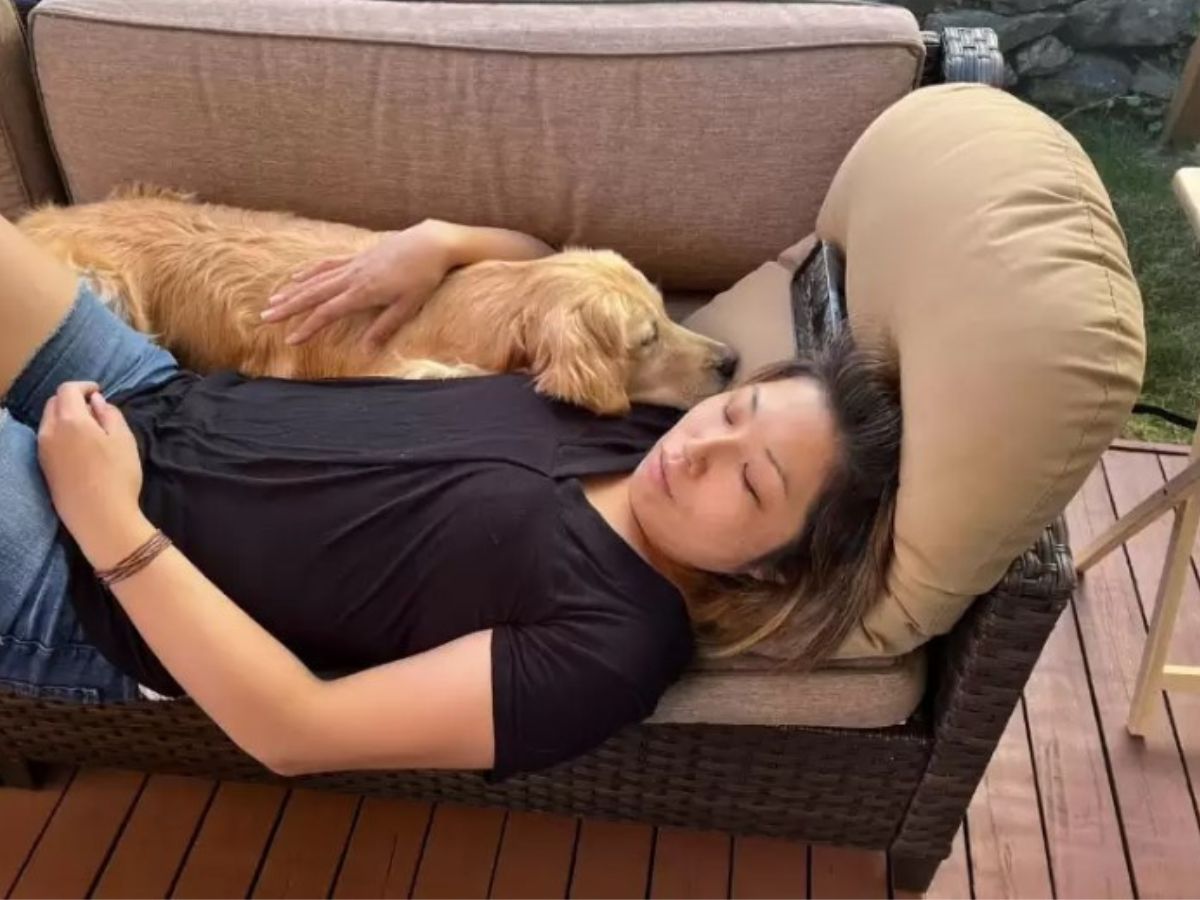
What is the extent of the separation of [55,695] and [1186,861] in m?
1.57

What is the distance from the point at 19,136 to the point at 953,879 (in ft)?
6.04

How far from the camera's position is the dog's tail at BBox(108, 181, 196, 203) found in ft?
5.93

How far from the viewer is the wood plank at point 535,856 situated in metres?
A: 1.67

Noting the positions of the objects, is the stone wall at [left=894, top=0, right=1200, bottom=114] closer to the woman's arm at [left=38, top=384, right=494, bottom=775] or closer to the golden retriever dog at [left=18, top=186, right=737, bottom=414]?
the golden retriever dog at [left=18, top=186, right=737, bottom=414]

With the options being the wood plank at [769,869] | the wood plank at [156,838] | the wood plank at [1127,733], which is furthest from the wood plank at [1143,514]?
the wood plank at [156,838]

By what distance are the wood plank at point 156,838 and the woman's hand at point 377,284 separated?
2.36 feet

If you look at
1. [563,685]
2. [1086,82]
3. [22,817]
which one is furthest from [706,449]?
[1086,82]

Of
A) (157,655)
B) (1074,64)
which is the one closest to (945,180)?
(157,655)

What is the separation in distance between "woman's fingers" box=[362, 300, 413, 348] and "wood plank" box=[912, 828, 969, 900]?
1.08 m

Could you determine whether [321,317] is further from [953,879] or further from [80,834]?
[953,879]

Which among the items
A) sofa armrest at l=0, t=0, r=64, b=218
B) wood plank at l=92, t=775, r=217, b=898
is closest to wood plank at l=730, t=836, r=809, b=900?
wood plank at l=92, t=775, r=217, b=898

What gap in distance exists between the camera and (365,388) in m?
1.49

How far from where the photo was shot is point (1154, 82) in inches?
121

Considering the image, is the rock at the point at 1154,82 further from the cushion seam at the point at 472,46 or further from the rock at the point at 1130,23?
the cushion seam at the point at 472,46
